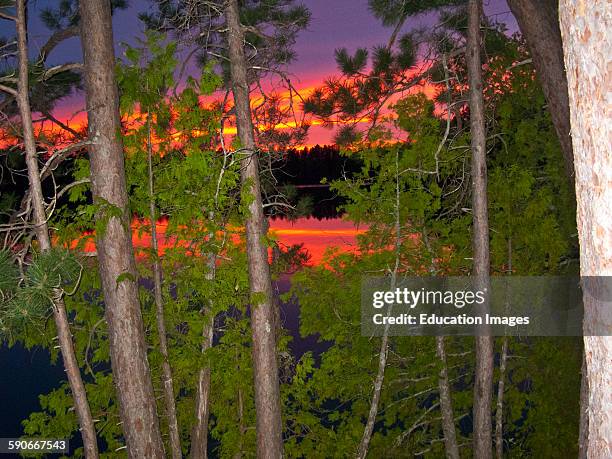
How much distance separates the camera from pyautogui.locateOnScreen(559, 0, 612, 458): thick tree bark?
4.01 m

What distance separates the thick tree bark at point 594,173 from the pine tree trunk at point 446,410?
35.1 feet

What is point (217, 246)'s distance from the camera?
1172 cm

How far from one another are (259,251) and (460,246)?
622 cm

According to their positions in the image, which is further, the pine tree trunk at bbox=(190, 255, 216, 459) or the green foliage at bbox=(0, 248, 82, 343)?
the pine tree trunk at bbox=(190, 255, 216, 459)

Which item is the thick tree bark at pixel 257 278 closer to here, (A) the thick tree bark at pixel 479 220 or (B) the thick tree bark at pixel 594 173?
(A) the thick tree bark at pixel 479 220

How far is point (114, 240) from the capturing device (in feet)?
28.7

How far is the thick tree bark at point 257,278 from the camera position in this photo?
1066cm

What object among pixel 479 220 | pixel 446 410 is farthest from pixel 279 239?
pixel 446 410

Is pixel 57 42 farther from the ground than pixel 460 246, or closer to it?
farther from the ground

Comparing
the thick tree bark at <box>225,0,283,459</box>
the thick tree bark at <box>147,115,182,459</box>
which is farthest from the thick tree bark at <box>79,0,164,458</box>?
the thick tree bark at <box>225,0,283,459</box>

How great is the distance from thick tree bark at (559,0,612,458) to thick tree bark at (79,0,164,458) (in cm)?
589

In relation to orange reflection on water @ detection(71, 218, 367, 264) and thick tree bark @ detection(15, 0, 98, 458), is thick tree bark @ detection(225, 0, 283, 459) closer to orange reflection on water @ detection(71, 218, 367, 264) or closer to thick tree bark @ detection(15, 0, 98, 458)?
orange reflection on water @ detection(71, 218, 367, 264)

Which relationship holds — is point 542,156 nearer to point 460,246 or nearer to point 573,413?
point 460,246

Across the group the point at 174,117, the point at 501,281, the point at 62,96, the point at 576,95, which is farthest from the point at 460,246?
the point at 576,95
